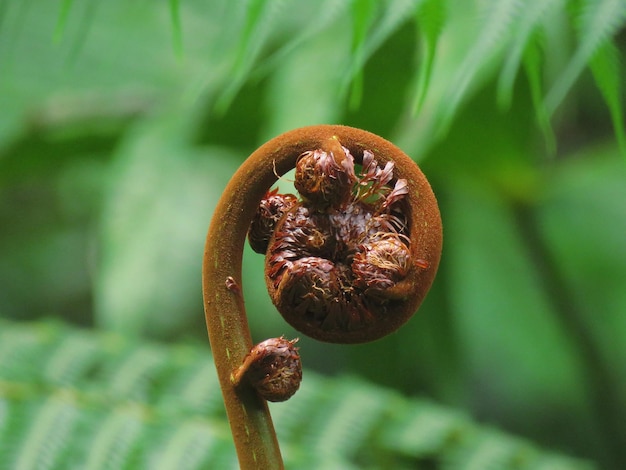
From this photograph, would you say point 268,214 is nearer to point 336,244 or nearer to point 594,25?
point 336,244

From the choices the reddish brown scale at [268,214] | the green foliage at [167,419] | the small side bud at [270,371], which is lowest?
the small side bud at [270,371]

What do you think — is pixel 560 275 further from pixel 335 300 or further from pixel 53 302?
pixel 53 302

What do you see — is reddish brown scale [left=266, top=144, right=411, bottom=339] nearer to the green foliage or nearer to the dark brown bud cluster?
the dark brown bud cluster

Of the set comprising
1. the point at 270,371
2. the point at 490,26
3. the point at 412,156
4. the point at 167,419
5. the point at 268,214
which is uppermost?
the point at 412,156

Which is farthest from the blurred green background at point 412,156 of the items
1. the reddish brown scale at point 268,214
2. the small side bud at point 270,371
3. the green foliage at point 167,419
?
the small side bud at point 270,371

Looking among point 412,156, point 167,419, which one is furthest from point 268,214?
point 412,156

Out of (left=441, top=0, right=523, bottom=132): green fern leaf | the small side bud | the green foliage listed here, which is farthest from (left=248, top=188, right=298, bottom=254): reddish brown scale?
the green foliage

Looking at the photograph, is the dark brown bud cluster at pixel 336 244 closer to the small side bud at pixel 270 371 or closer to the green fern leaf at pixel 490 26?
the small side bud at pixel 270 371
